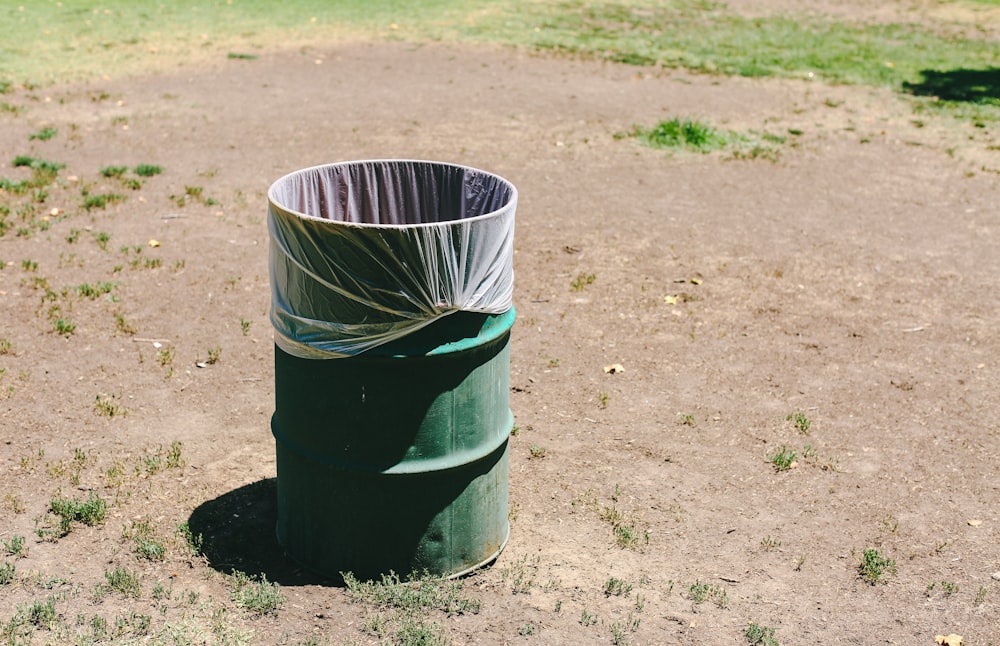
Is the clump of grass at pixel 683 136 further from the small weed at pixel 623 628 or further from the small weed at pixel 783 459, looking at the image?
the small weed at pixel 623 628

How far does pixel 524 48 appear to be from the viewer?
625 inches

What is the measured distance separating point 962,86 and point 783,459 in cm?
1024

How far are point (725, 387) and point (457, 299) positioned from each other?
289 centimetres

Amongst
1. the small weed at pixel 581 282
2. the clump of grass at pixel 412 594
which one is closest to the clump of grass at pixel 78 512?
the clump of grass at pixel 412 594

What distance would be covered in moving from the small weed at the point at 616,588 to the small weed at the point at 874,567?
1.04m

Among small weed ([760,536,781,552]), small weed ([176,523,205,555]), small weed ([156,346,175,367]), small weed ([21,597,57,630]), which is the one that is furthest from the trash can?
small weed ([156,346,175,367])

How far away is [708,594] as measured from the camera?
4.64 m

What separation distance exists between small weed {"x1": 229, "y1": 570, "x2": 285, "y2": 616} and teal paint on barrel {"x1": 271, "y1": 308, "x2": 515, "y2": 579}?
209mm

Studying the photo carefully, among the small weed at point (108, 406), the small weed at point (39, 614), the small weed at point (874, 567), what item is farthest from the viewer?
the small weed at point (108, 406)

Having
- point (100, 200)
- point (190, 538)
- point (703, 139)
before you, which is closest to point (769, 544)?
point (190, 538)

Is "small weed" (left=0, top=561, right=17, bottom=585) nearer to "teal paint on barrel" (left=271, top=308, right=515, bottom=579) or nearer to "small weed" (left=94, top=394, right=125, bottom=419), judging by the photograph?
"teal paint on barrel" (left=271, top=308, right=515, bottom=579)

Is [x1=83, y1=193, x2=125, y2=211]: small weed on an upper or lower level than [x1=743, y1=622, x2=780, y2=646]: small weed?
upper

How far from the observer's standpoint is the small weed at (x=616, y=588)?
4623mm

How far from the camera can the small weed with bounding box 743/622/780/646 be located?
4328mm
